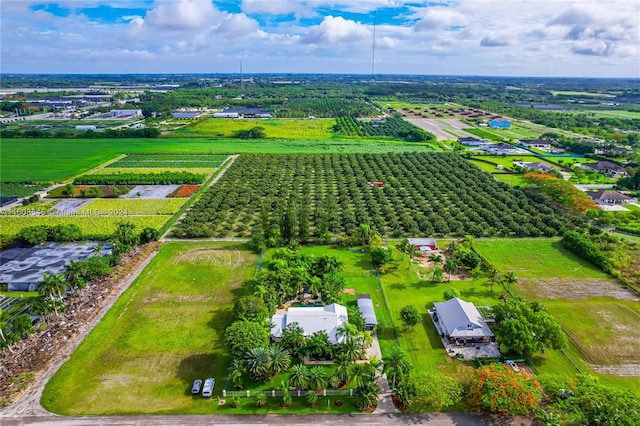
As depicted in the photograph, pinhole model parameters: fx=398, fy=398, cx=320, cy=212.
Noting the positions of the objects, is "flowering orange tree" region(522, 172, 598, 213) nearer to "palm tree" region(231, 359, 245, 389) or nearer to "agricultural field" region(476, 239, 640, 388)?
"agricultural field" region(476, 239, 640, 388)

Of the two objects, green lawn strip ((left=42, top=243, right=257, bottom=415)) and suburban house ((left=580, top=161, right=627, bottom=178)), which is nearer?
green lawn strip ((left=42, top=243, right=257, bottom=415))

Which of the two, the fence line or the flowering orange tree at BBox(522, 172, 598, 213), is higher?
the flowering orange tree at BBox(522, 172, 598, 213)

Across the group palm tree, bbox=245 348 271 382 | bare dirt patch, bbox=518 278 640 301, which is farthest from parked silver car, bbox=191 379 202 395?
bare dirt patch, bbox=518 278 640 301

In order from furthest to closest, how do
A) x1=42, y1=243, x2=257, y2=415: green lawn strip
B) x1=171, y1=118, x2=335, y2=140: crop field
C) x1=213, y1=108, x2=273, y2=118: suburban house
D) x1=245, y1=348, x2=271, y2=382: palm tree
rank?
x1=213, y1=108, x2=273, y2=118: suburban house, x1=171, y1=118, x2=335, y2=140: crop field, x1=245, y1=348, x2=271, y2=382: palm tree, x1=42, y1=243, x2=257, y2=415: green lawn strip

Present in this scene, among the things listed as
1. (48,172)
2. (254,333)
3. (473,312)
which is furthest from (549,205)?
(48,172)

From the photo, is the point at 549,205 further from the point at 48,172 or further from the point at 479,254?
the point at 48,172

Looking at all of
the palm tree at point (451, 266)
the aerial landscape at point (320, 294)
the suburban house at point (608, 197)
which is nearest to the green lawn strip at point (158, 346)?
the aerial landscape at point (320, 294)

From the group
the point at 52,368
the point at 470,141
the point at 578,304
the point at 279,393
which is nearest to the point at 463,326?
the point at 578,304
